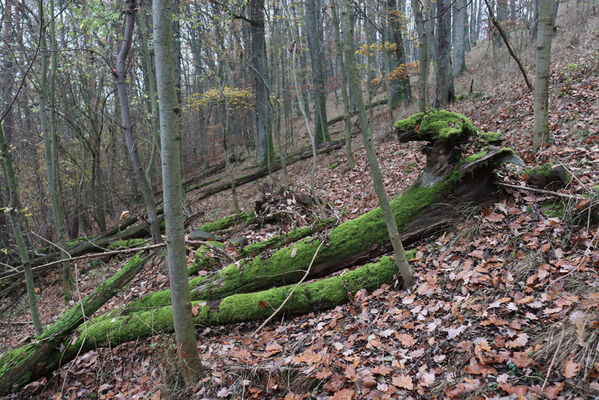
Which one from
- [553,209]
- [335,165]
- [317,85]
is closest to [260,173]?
[335,165]

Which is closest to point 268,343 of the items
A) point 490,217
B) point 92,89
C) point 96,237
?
point 490,217

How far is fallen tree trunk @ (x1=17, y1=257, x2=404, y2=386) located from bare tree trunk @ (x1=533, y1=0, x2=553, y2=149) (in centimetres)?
317

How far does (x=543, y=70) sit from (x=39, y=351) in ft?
25.2

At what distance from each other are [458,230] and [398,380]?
2142 millimetres

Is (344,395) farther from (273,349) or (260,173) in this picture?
(260,173)

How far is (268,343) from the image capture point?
3721 mm

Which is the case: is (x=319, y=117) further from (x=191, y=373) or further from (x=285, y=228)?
(x=191, y=373)

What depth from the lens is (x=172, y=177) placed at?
274cm

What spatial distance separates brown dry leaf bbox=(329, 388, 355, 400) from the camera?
2.51m

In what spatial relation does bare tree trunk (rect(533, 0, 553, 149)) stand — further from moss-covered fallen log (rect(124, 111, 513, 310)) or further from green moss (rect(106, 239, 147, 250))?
green moss (rect(106, 239, 147, 250))

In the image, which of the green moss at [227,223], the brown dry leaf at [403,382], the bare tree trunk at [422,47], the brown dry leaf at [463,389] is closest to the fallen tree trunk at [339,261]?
the brown dry leaf at [403,382]

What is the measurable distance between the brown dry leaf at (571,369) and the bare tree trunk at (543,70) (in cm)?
389

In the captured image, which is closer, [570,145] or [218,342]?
[218,342]

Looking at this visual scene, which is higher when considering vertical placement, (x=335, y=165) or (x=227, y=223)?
(x=335, y=165)
